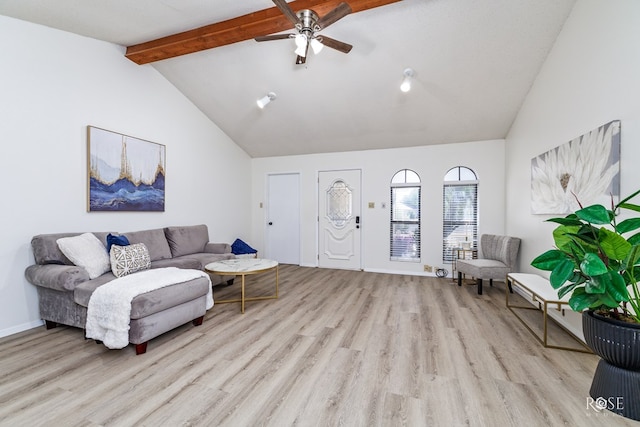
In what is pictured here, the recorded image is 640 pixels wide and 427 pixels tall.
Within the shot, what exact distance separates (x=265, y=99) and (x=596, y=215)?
3.73m

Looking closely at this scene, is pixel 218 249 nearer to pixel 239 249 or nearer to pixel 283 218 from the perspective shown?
pixel 239 249

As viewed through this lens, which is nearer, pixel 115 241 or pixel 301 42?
pixel 301 42

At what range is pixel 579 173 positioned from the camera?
2492 mm

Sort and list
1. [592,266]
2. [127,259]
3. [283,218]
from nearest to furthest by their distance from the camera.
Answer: [592,266]
[127,259]
[283,218]

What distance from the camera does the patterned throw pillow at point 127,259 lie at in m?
2.83

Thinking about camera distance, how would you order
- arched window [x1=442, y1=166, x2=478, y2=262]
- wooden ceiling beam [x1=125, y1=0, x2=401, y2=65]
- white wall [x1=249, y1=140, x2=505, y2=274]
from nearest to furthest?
wooden ceiling beam [x1=125, y1=0, x2=401, y2=65]
white wall [x1=249, y1=140, x2=505, y2=274]
arched window [x1=442, y1=166, x2=478, y2=262]

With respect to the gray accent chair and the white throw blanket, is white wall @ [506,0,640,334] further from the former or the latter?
the white throw blanket

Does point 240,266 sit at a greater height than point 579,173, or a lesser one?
lesser

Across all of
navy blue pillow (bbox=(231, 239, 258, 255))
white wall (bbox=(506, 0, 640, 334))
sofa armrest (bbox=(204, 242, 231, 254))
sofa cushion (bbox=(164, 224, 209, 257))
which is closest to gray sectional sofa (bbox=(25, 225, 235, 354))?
sofa cushion (bbox=(164, 224, 209, 257))

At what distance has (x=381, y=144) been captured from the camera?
5.15 metres

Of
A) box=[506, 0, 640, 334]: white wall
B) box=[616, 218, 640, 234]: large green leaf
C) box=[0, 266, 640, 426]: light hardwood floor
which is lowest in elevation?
box=[0, 266, 640, 426]: light hardwood floor

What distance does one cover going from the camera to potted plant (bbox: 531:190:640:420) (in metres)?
1.49

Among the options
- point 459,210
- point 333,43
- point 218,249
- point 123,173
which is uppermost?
point 333,43

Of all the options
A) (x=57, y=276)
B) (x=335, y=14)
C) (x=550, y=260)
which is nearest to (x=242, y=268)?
(x=57, y=276)
